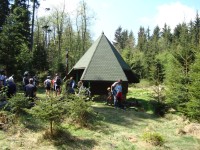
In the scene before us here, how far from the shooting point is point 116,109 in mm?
18312

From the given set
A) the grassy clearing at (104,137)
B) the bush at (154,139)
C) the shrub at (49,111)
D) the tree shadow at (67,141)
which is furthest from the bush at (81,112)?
the bush at (154,139)

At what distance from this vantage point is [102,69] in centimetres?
2211

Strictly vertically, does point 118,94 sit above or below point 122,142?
above

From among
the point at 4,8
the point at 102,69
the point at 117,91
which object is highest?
the point at 4,8

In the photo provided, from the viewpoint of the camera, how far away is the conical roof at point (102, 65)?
2136 cm

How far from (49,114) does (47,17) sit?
1963 inches

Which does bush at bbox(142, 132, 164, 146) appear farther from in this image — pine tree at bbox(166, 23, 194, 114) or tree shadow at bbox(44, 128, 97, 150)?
pine tree at bbox(166, 23, 194, 114)

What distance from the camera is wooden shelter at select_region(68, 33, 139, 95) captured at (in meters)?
21.3

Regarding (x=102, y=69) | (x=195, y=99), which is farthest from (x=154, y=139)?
(x=102, y=69)

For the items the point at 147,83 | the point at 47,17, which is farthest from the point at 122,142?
the point at 47,17

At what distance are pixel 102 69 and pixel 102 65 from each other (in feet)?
1.76

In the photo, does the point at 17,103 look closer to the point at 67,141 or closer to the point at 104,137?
the point at 67,141

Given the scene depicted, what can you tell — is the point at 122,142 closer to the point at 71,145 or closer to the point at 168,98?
the point at 71,145

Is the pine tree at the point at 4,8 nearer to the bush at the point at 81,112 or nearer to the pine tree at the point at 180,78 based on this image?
the pine tree at the point at 180,78
